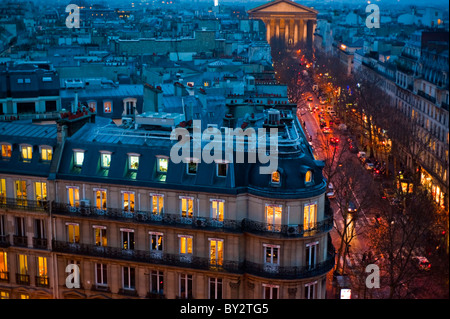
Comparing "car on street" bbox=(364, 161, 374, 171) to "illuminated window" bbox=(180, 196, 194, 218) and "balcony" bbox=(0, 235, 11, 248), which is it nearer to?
"illuminated window" bbox=(180, 196, 194, 218)

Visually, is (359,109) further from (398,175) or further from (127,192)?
(127,192)

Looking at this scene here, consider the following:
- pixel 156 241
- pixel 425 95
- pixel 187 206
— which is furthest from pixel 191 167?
pixel 425 95

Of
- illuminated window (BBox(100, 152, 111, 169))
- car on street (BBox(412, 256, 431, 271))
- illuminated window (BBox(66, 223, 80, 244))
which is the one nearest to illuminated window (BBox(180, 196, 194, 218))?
illuminated window (BBox(100, 152, 111, 169))

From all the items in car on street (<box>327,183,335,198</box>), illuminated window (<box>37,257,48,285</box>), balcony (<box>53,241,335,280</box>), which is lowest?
car on street (<box>327,183,335,198</box>)

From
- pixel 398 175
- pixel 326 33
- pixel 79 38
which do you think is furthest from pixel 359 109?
pixel 326 33

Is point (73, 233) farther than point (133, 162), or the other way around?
point (73, 233)

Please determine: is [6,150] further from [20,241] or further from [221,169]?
[221,169]
